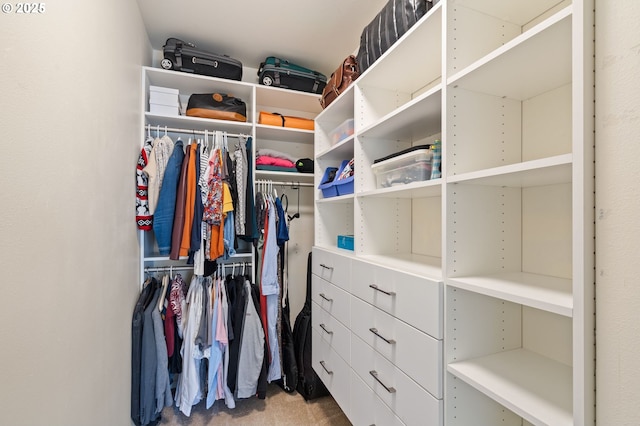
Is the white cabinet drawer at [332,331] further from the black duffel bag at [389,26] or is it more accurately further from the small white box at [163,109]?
the small white box at [163,109]

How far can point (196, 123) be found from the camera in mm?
1976

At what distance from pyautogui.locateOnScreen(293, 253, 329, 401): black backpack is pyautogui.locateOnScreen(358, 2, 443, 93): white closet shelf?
1.57 metres

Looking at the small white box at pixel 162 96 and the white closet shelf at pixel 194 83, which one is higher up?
the white closet shelf at pixel 194 83

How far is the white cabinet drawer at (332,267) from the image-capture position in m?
1.42

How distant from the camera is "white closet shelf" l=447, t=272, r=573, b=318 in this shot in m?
0.61

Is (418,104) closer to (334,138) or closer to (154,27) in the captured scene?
(334,138)

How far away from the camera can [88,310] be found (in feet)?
3.24

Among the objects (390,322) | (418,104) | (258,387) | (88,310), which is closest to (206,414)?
(258,387)

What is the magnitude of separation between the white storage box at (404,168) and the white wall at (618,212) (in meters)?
0.54

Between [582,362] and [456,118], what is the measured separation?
2.37 ft

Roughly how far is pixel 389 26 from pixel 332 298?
1427mm

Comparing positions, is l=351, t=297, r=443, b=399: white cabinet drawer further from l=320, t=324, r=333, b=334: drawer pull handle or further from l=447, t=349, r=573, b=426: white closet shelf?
l=320, t=324, r=333, b=334: drawer pull handle

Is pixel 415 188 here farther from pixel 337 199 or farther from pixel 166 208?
pixel 166 208

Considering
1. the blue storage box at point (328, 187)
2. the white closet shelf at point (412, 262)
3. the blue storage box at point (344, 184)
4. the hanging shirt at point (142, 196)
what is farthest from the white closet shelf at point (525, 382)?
the hanging shirt at point (142, 196)
